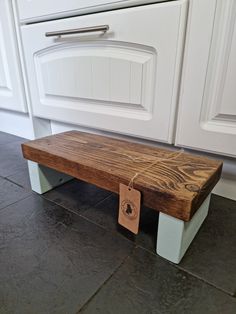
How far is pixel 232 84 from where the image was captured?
0.50 meters

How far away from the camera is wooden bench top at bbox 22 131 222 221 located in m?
0.40

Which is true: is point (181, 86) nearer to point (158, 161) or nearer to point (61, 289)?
point (158, 161)

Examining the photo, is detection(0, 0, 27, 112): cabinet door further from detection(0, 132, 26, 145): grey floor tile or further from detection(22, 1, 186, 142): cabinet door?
detection(0, 132, 26, 145): grey floor tile

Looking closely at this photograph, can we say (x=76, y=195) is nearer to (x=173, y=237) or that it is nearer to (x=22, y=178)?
(x=22, y=178)

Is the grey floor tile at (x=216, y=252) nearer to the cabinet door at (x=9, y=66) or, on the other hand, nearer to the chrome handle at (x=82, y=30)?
the chrome handle at (x=82, y=30)

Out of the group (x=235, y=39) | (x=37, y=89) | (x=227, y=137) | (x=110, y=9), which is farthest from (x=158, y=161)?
(x=37, y=89)

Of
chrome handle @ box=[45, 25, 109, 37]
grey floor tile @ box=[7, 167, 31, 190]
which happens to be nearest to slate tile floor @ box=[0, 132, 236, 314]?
grey floor tile @ box=[7, 167, 31, 190]

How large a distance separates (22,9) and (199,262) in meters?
0.96

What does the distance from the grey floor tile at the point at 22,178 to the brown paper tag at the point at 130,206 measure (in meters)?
0.41

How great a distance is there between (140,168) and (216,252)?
0.81 feet

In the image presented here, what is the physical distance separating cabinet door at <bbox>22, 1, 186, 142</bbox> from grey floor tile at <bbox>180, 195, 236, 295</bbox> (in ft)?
0.84

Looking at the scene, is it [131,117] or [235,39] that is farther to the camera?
[131,117]

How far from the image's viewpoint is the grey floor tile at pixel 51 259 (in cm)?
38

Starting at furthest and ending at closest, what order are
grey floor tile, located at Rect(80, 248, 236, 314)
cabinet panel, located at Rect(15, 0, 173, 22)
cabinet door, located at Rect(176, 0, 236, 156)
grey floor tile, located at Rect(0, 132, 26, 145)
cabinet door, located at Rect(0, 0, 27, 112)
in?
grey floor tile, located at Rect(0, 132, 26, 145), cabinet door, located at Rect(0, 0, 27, 112), cabinet panel, located at Rect(15, 0, 173, 22), cabinet door, located at Rect(176, 0, 236, 156), grey floor tile, located at Rect(80, 248, 236, 314)
